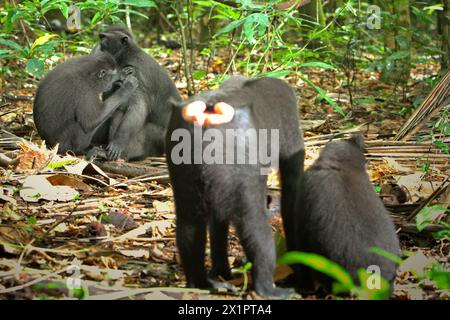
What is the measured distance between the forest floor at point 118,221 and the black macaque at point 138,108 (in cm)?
30

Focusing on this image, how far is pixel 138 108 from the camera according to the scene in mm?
7848

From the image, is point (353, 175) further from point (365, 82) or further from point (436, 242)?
point (365, 82)

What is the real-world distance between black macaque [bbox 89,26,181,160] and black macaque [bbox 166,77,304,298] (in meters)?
3.51

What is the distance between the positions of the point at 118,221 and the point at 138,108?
9.27ft

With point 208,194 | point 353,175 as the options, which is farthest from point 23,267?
point 353,175

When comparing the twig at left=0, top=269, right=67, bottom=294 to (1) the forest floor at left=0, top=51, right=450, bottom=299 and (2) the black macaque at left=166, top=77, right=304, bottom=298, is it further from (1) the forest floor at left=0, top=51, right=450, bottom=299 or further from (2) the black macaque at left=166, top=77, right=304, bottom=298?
(2) the black macaque at left=166, top=77, right=304, bottom=298

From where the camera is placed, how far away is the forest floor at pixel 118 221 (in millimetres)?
3969

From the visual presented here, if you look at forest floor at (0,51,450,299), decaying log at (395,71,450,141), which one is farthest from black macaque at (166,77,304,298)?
decaying log at (395,71,450,141)

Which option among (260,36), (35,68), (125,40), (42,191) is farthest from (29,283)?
(125,40)

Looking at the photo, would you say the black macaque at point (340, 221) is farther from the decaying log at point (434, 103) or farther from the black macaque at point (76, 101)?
the black macaque at point (76, 101)

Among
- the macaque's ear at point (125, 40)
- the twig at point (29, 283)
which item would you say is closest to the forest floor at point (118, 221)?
the twig at point (29, 283)

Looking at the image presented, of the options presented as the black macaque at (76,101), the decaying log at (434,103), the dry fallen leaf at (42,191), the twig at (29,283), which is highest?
the black macaque at (76,101)

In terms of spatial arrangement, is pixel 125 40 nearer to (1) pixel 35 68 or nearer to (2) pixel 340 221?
(1) pixel 35 68
